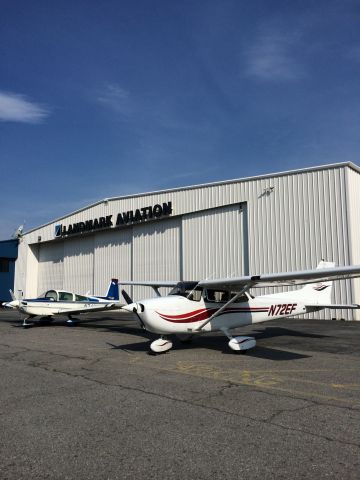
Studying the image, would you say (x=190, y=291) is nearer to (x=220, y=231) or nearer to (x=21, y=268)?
(x=220, y=231)

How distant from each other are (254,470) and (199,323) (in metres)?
7.67

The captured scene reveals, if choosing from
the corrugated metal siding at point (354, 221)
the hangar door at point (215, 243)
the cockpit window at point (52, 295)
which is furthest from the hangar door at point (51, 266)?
the corrugated metal siding at point (354, 221)

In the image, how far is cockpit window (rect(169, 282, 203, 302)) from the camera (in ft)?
37.6

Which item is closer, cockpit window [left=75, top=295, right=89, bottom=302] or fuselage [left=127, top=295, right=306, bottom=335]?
fuselage [left=127, top=295, right=306, bottom=335]

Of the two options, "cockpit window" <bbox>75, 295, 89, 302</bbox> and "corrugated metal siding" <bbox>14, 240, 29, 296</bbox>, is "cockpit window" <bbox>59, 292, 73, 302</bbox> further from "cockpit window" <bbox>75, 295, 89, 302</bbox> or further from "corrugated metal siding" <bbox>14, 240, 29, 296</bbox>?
"corrugated metal siding" <bbox>14, 240, 29, 296</bbox>

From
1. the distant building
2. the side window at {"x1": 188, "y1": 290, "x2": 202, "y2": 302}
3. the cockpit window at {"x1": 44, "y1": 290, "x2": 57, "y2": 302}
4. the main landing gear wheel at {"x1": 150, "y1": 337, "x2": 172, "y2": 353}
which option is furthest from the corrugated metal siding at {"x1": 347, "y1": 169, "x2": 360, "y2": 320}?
the distant building

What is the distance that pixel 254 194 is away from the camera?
24281 millimetres

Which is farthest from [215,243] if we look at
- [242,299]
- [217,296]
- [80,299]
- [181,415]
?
[181,415]

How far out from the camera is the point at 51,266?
137 ft

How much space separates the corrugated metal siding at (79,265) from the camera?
3619 centimetres

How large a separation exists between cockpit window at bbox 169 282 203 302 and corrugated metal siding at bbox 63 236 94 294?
24806mm

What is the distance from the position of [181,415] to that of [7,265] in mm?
49663

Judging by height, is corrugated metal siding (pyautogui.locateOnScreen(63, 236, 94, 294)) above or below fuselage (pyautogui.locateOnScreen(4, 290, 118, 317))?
above

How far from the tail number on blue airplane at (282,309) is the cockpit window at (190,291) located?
9.78ft
